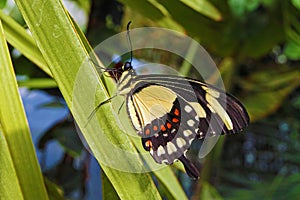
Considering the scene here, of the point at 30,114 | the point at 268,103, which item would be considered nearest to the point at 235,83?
the point at 268,103

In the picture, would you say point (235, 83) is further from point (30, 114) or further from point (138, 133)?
point (138, 133)

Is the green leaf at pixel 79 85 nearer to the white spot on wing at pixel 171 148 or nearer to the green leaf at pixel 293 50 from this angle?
the white spot on wing at pixel 171 148

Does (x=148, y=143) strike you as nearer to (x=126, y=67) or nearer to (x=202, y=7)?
(x=126, y=67)

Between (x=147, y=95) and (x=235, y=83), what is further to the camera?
(x=235, y=83)

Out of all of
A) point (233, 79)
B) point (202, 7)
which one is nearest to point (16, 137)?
point (202, 7)

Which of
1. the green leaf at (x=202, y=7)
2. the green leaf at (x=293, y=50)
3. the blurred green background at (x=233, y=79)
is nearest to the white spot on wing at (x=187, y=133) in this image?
the blurred green background at (x=233, y=79)

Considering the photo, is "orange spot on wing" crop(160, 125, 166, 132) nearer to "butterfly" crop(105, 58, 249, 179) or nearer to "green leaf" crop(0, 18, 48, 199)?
"butterfly" crop(105, 58, 249, 179)
